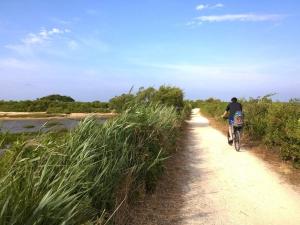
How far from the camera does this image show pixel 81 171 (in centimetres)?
516

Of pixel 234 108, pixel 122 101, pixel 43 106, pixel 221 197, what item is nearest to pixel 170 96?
pixel 234 108

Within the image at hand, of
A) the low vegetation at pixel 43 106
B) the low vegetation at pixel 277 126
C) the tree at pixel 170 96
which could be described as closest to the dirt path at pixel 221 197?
→ the low vegetation at pixel 277 126

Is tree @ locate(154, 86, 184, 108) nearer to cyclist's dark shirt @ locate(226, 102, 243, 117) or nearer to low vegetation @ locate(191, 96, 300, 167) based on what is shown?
low vegetation @ locate(191, 96, 300, 167)

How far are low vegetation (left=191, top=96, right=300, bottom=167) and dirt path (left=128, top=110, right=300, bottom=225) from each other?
0.87 m

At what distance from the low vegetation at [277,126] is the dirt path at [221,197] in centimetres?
87

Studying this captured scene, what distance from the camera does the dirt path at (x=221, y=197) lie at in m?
6.71

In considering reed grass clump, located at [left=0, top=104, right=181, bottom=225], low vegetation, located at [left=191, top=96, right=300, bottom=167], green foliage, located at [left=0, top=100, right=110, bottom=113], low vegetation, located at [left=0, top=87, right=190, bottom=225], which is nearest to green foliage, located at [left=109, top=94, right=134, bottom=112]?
low vegetation, located at [left=0, top=87, right=190, bottom=225]

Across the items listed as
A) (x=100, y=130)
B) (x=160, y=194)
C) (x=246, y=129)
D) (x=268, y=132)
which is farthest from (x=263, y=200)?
(x=246, y=129)

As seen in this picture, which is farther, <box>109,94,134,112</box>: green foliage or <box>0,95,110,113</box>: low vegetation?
<box>0,95,110,113</box>: low vegetation

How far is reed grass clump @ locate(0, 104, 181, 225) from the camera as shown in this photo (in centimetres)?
398

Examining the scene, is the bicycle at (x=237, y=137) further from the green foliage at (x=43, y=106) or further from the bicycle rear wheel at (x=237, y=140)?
the green foliage at (x=43, y=106)

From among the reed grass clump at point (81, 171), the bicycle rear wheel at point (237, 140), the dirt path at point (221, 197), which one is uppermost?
the reed grass clump at point (81, 171)

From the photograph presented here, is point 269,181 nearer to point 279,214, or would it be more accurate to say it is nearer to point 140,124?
point 279,214

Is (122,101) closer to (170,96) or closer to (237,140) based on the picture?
(237,140)
